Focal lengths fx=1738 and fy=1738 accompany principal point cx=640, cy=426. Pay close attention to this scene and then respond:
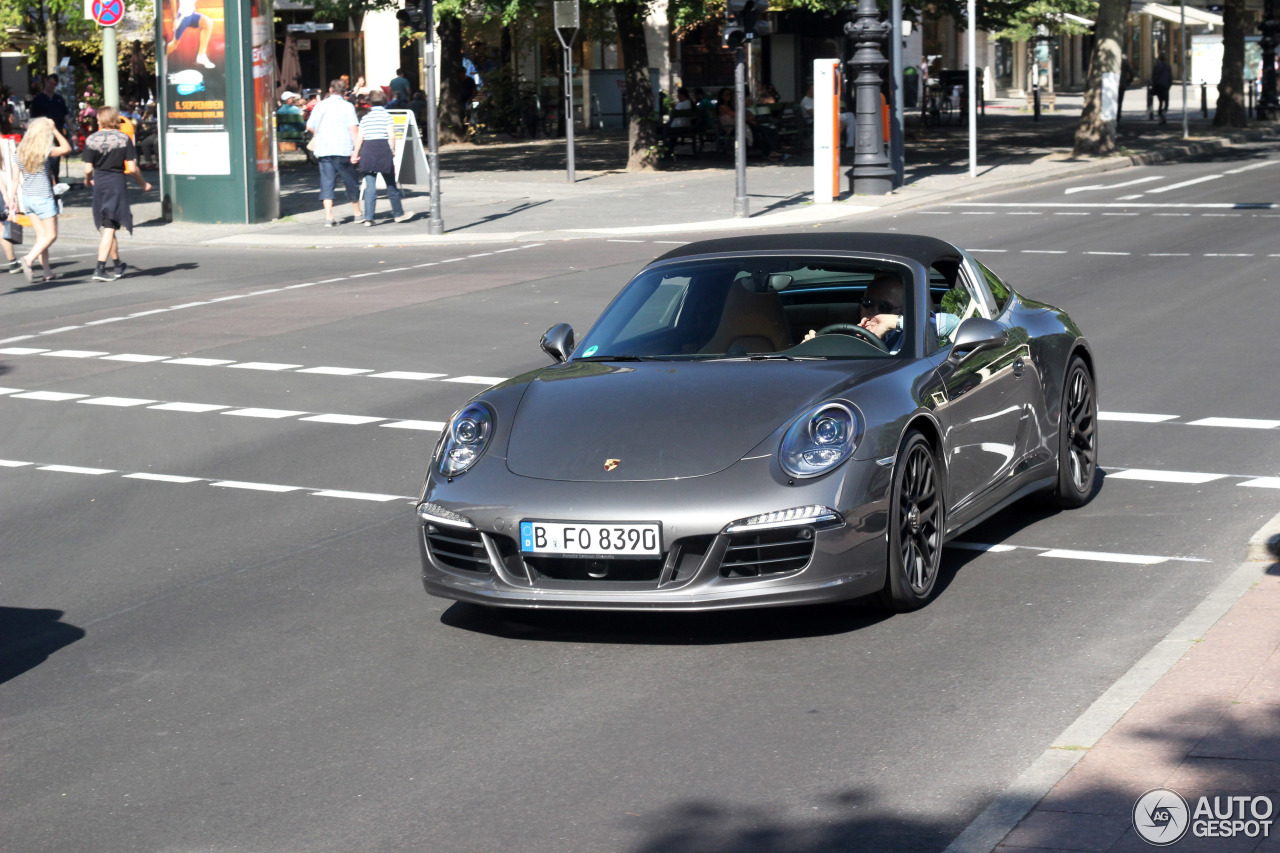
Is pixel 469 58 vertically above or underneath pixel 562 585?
above

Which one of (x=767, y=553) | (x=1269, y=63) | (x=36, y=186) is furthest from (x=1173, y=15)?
(x=767, y=553)

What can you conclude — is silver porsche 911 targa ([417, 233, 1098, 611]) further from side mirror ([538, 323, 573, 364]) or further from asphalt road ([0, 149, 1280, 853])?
asphalt road ([0, 149, 1280, 853])

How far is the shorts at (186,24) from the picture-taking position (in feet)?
83.9

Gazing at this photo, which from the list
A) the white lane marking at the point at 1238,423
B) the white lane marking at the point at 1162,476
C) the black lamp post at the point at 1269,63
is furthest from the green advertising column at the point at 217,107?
the black lamp post at the point at 1269,63

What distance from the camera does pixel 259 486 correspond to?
9234 millimetres

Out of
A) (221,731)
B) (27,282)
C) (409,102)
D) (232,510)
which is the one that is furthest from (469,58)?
(221,731)

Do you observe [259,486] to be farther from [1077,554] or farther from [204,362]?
[204,362]

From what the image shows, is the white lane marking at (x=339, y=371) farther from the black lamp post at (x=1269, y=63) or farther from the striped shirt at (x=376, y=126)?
the black lamp post at (x=1269, y=63)

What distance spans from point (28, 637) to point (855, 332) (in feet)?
11.1

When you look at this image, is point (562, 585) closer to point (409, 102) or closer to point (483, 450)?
point (483, 450)

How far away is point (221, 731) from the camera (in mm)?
5293

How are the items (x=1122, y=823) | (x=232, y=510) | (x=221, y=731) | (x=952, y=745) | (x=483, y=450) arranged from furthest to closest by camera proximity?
(x=232, y=510) → (x=483, y=450) → (x=221, y=731) → (x=952, y=745) → (x=1122, y=823)

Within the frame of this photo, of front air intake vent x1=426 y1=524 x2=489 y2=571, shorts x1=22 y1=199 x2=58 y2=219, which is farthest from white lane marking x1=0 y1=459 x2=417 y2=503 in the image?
shorts x1=22 y1=199 x2=58 y2=219

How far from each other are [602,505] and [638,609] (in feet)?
1.20
